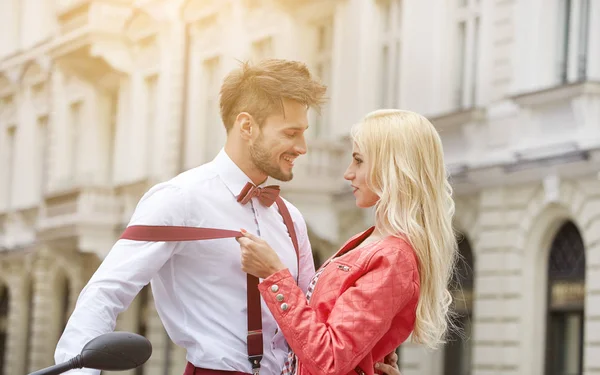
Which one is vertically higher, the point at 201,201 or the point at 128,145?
the point at 128,145

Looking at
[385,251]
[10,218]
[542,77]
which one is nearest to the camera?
[385,251]

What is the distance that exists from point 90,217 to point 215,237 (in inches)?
927

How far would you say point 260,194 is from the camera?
4.80 m

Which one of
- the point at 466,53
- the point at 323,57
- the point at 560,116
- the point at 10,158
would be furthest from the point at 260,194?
the point at 10,158

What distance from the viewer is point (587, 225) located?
15406mm

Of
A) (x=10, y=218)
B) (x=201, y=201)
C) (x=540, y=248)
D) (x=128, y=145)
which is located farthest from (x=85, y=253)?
(x=201, y=201)

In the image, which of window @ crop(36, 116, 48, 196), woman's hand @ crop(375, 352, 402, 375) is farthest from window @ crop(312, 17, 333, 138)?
woman's hand @ crop(375, 352, 402, 375)

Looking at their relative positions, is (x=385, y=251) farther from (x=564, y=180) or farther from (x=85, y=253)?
(x=85, y=253)

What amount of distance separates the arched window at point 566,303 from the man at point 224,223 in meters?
11.5

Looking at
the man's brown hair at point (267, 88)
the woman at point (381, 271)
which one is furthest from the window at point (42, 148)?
the woman at point (381, 271)

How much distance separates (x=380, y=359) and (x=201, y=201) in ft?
2.78

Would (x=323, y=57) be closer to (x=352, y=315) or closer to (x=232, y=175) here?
(x=232, y=175)

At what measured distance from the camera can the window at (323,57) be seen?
22.0 meters

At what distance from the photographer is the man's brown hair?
461 centimetres
